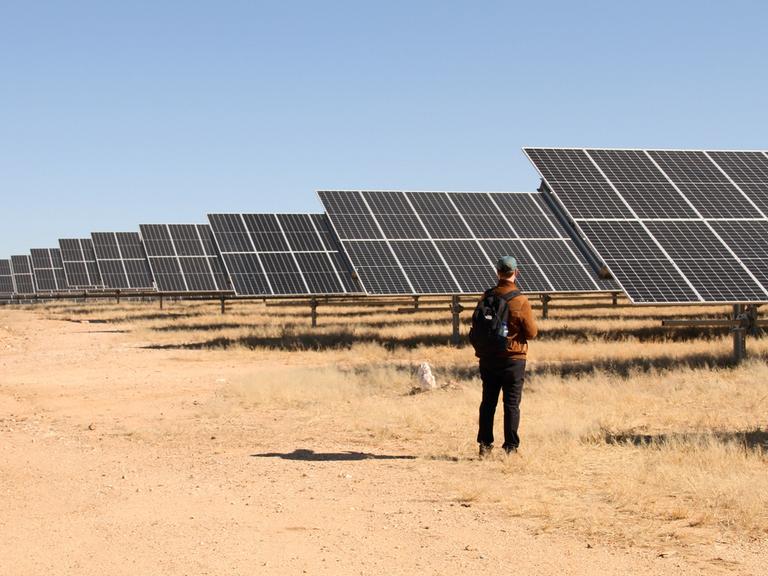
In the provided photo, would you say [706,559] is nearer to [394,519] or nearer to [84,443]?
[394,519]

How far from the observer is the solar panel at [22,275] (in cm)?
8169

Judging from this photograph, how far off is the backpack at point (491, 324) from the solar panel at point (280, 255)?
63.3ft

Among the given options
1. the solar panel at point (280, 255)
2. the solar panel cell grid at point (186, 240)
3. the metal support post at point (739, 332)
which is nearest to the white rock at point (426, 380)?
the metal support post at point (739, 332)

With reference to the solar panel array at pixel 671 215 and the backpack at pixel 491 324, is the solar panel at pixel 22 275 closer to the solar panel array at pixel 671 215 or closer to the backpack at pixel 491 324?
the solar panel array at pixel 671 215

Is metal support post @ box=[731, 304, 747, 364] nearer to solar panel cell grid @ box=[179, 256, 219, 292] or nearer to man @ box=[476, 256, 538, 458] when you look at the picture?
man @ box=[476, 256, 538, 458]

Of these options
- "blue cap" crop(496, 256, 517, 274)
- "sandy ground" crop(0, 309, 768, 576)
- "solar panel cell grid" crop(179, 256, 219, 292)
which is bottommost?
"sandy ground" crop(0, 309, 768, 576)

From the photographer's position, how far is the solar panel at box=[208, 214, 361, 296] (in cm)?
3105

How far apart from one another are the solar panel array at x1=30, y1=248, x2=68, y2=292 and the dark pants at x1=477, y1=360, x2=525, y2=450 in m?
69.0

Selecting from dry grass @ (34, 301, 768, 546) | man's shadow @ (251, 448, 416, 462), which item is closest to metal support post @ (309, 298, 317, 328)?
dry grass @ (34, 301, 768, 546)

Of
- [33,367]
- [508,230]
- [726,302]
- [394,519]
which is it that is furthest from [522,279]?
[394,519]

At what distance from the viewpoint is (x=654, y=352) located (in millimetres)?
21375

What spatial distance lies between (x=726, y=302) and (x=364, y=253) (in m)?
12.4

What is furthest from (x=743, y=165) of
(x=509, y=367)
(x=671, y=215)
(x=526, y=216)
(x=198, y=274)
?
(x=198, y=274)

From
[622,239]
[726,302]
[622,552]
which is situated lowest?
[622,552]
